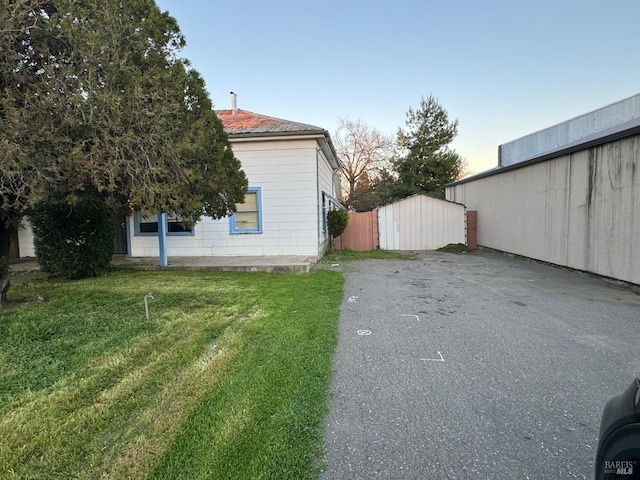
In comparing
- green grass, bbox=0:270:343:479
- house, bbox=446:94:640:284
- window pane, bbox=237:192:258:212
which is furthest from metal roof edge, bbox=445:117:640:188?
window pane, bbox=237:192:258:212

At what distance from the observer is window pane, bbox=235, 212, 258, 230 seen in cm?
1013

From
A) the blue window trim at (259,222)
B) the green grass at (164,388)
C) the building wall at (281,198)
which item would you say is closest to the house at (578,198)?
the green grass at (164,388)

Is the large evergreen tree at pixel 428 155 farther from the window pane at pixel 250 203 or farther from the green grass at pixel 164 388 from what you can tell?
the green grass at pixel 164 388

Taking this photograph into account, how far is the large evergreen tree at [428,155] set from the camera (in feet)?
88.1

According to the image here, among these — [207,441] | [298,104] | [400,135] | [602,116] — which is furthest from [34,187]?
[400,135]

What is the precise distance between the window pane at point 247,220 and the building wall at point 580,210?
8495 mm

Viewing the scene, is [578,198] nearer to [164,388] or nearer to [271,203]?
[271,203]

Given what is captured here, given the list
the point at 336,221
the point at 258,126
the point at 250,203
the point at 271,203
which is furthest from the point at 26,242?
the point at 336,221

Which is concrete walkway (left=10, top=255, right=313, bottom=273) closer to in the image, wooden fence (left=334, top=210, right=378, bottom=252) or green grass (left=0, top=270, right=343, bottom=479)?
green grass (left=0, top=270, right=343, bottom=479)

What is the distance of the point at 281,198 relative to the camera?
9.89m

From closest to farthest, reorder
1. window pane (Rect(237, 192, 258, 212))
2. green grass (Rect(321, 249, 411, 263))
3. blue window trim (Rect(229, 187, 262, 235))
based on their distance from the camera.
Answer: blue window trim (Rect(229, 187, 262, 235)), window pane (Rect(237, 192, 258, 212)), green grass (Rect(321, 249, 411, 263))

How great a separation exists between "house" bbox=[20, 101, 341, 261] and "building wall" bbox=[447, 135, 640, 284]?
21.4 feet

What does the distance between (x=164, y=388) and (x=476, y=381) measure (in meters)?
2.64

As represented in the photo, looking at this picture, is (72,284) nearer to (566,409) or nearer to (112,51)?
(112,51)
